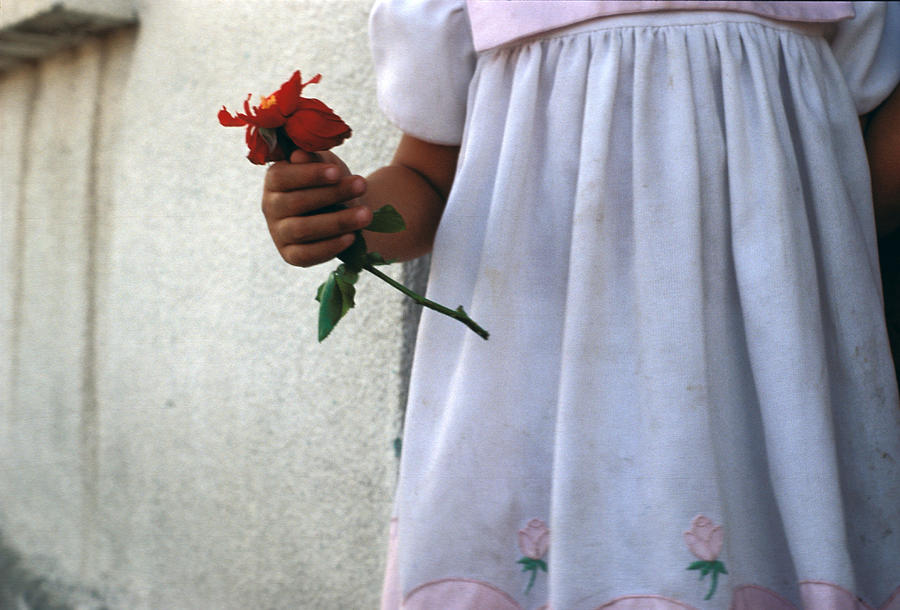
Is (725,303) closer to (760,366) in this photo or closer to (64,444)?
(760,366)

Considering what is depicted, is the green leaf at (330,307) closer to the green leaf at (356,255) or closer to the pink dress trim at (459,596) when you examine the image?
the green leaf at (356,255)

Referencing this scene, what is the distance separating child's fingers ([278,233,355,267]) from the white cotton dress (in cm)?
13

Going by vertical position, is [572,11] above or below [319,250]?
above

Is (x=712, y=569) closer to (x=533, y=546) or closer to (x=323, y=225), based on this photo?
(x=533, y=546)

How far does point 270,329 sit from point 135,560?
2.44ft

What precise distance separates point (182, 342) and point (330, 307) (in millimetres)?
1095

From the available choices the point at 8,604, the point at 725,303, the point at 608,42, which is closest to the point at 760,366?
the point at 725,303

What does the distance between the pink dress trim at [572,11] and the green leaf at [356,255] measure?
24 centimetres

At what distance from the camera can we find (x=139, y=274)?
1926mm

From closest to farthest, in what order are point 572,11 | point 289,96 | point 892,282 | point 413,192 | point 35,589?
point 289,96, point 572,11, point 413,192, point 892,282, point 35,589

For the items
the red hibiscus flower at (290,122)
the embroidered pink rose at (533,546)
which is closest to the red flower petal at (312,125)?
the red hibiscus flower at (290,122)

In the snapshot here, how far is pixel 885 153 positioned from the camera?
0.92 meters

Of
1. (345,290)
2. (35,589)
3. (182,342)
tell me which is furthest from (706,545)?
(35,589)

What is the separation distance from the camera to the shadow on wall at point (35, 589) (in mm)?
2145
